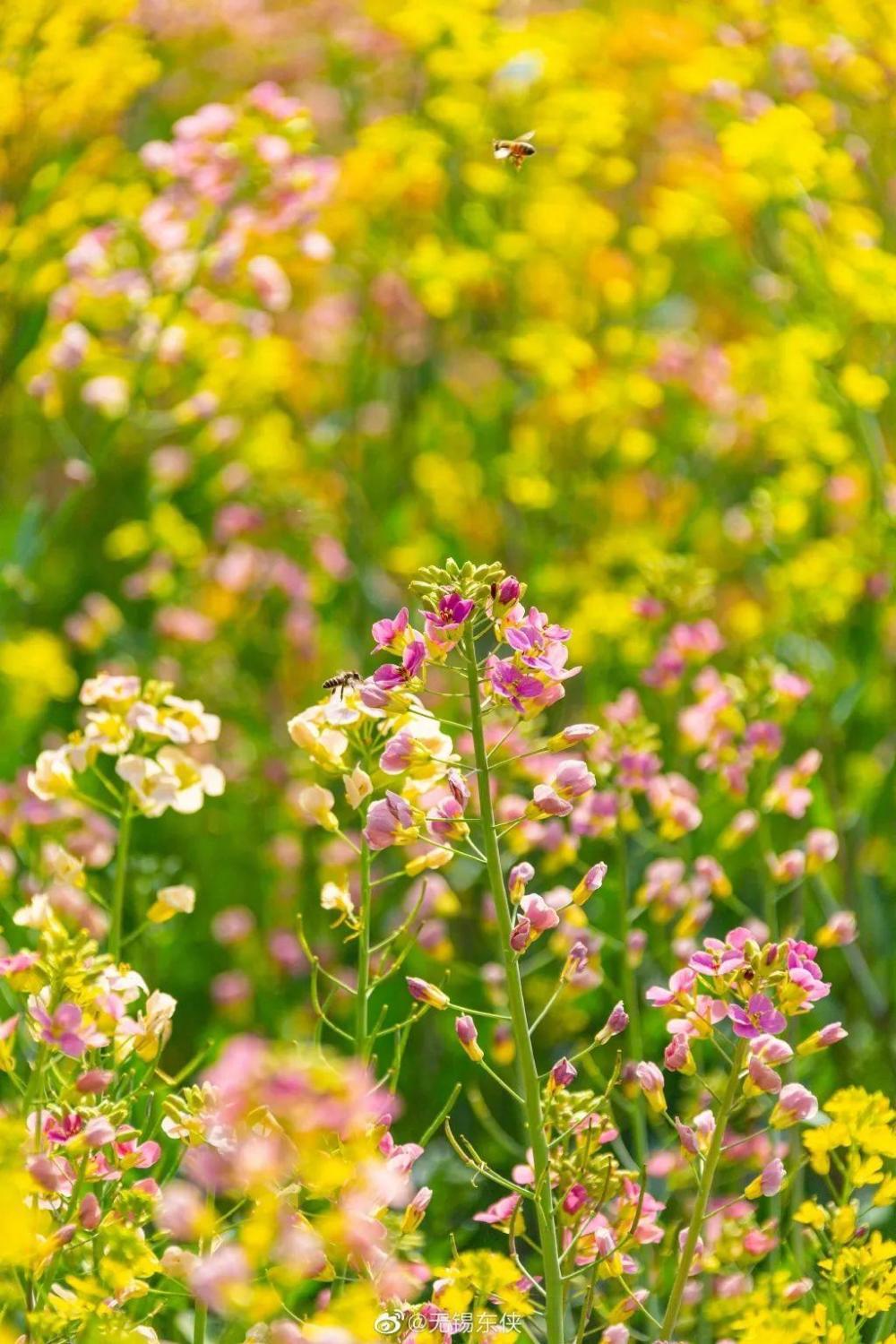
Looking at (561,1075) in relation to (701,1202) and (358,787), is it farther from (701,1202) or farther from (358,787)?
(358,787)

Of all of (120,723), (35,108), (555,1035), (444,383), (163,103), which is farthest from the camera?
(163,103)

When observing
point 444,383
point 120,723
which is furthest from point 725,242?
point 120,723

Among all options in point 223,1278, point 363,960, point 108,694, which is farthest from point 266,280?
point 223,1278

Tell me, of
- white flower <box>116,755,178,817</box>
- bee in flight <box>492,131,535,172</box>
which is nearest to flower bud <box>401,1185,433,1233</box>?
white flower <box>116,755,178,817</box>

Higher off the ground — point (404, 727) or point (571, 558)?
point (404, 727)

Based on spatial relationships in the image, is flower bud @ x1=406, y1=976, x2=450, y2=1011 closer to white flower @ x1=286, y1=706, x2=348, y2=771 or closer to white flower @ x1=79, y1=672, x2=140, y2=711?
white flower @ x1=286, y1=706, x2=348, y2=771

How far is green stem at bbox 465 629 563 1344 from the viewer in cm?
92

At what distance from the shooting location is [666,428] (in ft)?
10.1

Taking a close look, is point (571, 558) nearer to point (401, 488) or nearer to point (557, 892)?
point (401, 488)

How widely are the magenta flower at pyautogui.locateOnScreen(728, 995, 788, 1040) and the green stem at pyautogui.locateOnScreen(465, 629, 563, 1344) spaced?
123 millimetres

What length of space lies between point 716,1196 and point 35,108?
1675 mm

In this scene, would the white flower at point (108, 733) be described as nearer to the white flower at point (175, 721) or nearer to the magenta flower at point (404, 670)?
the white flower at point (175, 721)

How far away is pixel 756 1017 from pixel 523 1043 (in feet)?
0.45

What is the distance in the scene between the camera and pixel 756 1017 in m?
0.93
